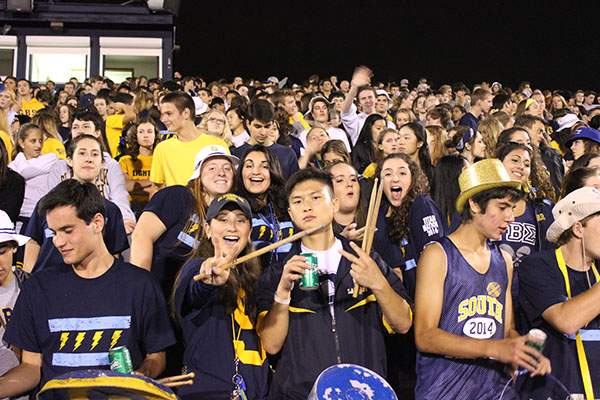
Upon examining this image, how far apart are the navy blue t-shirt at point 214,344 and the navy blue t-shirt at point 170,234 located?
0.83 meters

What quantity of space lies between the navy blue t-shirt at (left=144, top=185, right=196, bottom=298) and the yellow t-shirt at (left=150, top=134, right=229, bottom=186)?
1.42 meters

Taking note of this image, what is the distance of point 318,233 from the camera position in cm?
312

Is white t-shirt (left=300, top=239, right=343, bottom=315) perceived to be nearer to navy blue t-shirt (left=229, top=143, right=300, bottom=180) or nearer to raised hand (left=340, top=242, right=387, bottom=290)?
raised hand (left=340, top=242, right=387, bottom=290)

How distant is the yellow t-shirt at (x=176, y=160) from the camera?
219 inches

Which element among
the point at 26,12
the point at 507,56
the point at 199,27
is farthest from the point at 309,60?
the point at 26,12

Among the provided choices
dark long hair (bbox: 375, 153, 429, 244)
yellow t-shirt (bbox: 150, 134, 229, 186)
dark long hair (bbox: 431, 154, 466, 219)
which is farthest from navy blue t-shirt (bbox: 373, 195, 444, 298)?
yellow t-shirt (bbox: 150, 134, 229, 186)

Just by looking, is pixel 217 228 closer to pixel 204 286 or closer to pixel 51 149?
pixel 204 286

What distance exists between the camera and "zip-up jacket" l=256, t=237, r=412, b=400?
296 centimetres

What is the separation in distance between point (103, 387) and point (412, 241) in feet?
9.78

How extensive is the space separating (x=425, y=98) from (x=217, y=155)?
26.5 ft

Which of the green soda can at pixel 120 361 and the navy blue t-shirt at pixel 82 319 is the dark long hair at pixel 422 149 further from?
the green soda can at pixel 120 361

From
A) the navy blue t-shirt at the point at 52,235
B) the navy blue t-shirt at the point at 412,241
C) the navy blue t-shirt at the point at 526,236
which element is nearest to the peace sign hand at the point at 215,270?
the navy blue t-shirt at the point at 52,235

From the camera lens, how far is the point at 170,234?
4074mm

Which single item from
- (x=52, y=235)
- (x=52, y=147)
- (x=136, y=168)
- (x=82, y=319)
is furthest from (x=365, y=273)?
(x=52, y=147)
